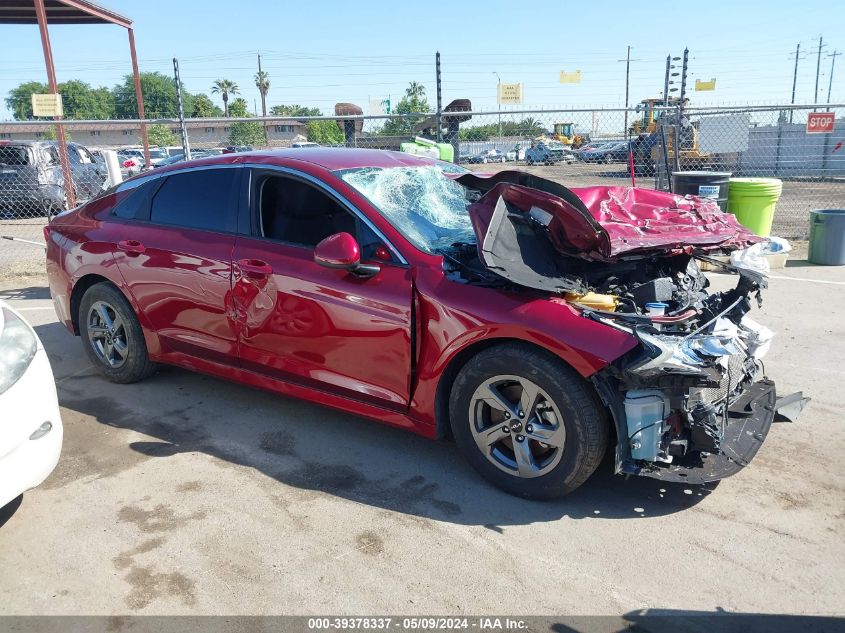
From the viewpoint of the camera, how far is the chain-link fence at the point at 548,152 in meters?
10.0

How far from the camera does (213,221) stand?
4496 mm

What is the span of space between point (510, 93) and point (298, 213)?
5.93 m

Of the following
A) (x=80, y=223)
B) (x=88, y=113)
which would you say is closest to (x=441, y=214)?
(x=80, y=223)

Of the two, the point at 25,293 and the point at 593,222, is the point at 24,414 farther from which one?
the point at 25,293

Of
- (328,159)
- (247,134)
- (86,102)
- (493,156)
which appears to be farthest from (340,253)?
(86,102)

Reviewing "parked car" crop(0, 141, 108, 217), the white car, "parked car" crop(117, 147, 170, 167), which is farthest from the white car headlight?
"parked car" crop(117, 147, 170, 167)

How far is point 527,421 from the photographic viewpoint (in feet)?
11.1

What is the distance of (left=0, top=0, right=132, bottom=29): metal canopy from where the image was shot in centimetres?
1362

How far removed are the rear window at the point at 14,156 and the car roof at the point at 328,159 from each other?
11.7m

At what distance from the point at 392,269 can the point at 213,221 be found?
4.86 feet

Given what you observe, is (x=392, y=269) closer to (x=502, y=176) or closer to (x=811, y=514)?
(x=502, y=176)

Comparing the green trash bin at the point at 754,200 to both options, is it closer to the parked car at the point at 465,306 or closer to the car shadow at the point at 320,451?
the parked car at the point at 465,306

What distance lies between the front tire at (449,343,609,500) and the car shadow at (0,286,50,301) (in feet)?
22.1

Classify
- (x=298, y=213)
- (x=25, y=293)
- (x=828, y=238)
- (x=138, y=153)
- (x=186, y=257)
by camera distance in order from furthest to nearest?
(x=138, y=153) < (x=828, y=238) < (x=25, y=293) < (x=186, y=257) < (x=298, y=213)
